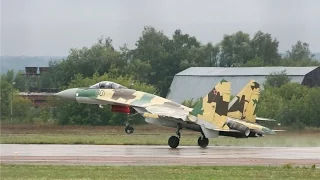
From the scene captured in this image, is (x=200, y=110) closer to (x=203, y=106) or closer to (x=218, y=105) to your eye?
(x=203, y=106)

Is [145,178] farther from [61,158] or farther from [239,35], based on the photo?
[239,35]

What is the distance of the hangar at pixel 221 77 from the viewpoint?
308ft

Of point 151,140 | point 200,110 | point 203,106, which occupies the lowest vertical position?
point 151,140

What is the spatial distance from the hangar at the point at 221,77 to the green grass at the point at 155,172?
64.1m

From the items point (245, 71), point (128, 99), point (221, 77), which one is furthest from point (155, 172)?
point (245, 71)

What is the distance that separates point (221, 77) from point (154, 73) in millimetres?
14177

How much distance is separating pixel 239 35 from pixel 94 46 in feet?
110

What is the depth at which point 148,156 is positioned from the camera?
33719mm

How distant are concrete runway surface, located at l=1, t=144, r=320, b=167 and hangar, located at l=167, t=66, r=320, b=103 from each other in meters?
54.0

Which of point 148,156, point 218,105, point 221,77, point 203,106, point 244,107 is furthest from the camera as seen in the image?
point 221,77

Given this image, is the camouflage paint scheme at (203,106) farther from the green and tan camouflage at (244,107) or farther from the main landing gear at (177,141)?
the main landing gear at (177,141)

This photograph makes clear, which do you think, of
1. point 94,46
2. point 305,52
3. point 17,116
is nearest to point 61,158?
point 17,116

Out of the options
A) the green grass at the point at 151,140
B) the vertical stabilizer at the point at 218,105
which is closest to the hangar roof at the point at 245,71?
the green grass at the point at 151,140

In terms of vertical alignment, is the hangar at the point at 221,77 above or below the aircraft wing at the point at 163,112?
above
